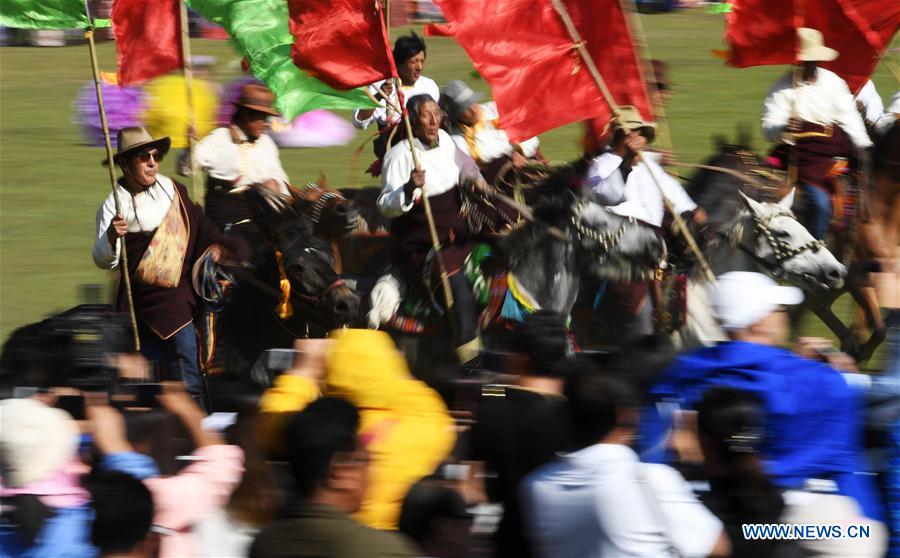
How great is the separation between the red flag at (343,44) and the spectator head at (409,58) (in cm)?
245

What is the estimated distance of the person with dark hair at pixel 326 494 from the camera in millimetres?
4109

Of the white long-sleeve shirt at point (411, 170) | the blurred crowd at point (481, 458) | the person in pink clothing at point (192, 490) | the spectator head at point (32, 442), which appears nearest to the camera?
the blurred crowd at point (481, 458)

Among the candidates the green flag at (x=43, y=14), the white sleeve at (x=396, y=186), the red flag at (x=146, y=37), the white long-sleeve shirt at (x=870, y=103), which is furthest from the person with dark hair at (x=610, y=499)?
the white long-sleeve shirt at (x=870, y=103)

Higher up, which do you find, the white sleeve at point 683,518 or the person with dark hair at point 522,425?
the person with dark hair at point 522,425

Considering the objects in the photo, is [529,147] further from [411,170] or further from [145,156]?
[145,156]

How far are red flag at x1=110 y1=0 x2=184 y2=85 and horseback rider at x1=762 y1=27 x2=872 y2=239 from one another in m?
4.33

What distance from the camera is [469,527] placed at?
4809mm

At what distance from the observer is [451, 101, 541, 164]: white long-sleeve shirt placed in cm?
1138

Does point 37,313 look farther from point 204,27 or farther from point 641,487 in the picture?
point 204,27

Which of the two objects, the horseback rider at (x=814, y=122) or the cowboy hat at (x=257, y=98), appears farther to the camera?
the horseback rider at (x=814, y=122)

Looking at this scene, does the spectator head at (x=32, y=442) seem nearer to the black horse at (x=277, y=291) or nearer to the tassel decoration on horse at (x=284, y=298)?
the black horse at (x=277, y=291)

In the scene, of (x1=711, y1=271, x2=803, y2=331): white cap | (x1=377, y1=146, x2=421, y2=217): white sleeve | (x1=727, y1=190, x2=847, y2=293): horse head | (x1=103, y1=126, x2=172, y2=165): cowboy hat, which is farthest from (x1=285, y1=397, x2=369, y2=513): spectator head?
(x1=727, y1=190, x2=847, y2=293): horse head

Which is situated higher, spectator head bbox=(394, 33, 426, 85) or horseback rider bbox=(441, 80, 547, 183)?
spectator head bbox=(394, 33, 426, 85)

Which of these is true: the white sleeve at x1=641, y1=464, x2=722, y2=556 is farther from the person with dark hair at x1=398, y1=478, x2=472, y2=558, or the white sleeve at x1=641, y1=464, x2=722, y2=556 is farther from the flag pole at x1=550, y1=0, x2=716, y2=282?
the flag pole at x1=550, y1=0, x2=716, y2=282
